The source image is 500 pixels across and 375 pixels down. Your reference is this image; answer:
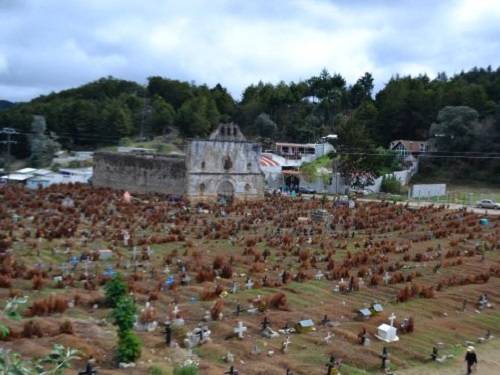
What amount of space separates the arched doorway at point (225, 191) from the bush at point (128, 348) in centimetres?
3653

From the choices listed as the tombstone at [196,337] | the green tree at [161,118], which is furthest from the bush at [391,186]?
the tombstone at [196,337]

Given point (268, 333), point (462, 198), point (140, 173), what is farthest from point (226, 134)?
point (268, 333)

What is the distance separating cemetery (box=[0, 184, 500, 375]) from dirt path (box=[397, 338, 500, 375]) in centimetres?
36

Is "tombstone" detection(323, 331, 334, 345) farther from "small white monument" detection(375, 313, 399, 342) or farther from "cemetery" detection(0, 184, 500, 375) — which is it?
"small white monument" detection(375, 313, 399, 342)

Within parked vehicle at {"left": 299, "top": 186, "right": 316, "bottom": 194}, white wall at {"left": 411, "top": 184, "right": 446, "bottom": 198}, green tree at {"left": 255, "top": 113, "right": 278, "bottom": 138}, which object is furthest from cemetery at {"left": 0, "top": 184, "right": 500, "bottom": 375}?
green tree at {"left": 255, "top": 113, "right": 278, "bottom": 138}

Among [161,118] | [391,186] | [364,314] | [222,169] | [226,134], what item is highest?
[161,118]

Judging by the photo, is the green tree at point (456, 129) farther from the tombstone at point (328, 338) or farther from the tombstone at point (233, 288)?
the tombstone at point (328, 338)

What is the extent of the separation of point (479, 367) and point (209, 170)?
3689 centimetres

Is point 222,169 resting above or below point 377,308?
above

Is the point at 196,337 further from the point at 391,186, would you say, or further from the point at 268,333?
the point at 391,186

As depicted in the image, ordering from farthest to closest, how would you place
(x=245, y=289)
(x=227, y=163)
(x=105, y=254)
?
(x=227, y=163) < (x=105, y=254) < (x=245, y=289)

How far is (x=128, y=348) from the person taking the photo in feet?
40.5

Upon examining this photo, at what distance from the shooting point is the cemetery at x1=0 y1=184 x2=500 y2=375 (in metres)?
13.4

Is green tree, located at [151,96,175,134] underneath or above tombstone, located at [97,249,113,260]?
above
